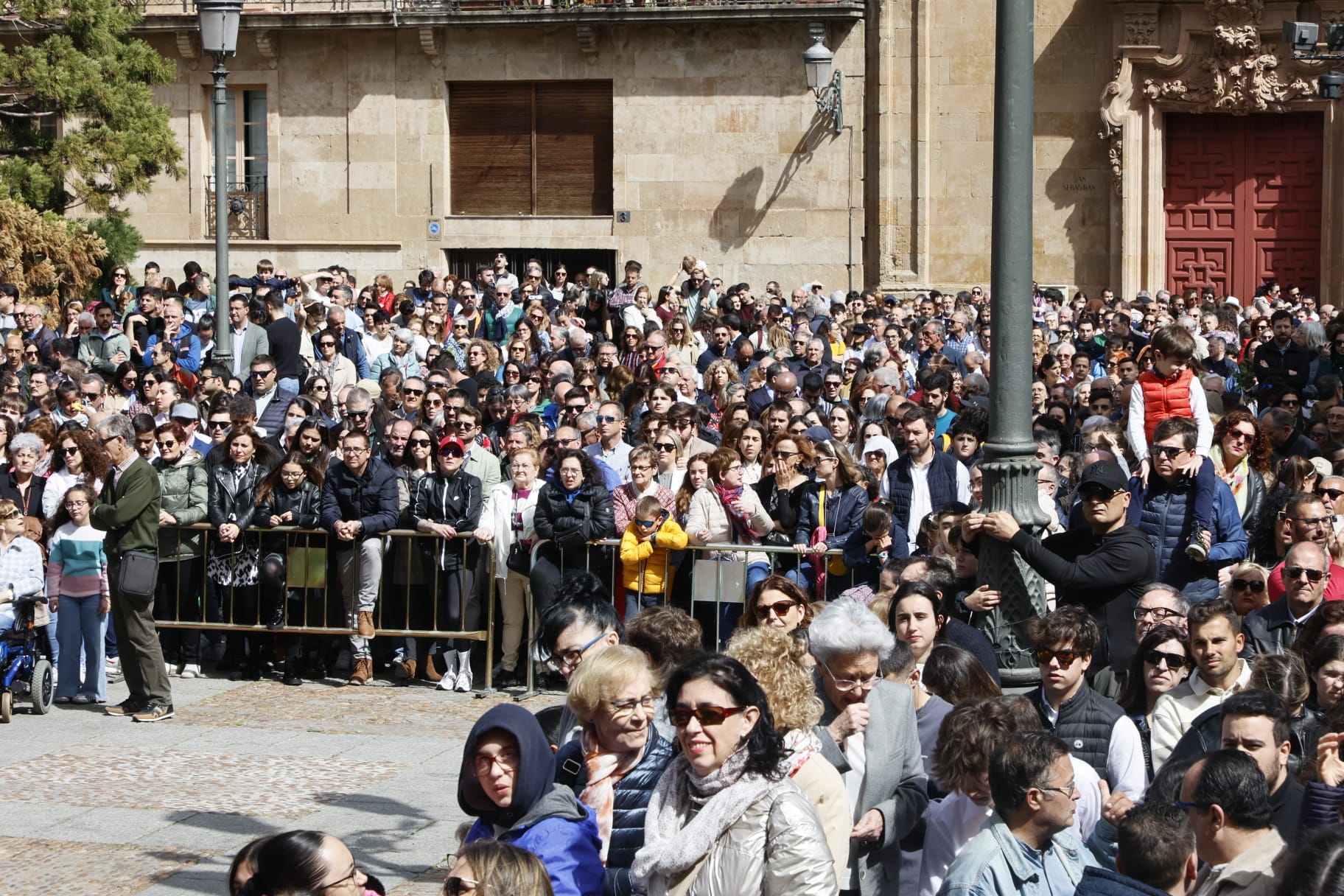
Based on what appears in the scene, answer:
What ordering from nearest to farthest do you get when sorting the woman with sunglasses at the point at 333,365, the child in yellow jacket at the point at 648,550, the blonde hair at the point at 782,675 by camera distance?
the blonde hair at the point at 782,675, the child in yellow jacket at the point at 648,550, the woman with sunglasses at the point at 333,365

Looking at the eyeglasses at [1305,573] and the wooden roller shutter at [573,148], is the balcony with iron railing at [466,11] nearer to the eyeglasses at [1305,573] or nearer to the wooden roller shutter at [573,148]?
the wooden roller shutter at [573,148]

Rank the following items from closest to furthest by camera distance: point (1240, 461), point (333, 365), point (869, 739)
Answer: point (869, 739), point (1240, 461), point (333, 365)

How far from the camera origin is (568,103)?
27.7 metres

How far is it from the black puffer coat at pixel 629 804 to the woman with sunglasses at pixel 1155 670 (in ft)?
6.64

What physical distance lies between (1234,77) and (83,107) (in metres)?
15.3

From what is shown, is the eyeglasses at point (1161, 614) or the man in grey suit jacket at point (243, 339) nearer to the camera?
the eyeglasses at point (1161, 614)

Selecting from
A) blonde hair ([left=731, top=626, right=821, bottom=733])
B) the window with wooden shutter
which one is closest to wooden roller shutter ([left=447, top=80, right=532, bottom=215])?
the window with wooden shutter

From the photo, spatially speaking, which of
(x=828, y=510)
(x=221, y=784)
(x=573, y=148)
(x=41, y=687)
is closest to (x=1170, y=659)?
(x=828, y=510)

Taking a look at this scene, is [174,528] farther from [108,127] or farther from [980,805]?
[108,127]

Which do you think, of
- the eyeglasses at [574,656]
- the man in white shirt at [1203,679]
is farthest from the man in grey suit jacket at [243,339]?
the man in white shirt at [1203,679]

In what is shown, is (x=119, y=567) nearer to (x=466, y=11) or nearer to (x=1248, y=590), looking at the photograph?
(x=1248, y=590)

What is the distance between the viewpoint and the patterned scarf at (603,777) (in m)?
5.55

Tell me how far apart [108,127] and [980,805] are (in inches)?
849

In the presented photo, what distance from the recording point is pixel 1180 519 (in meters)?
9.36
